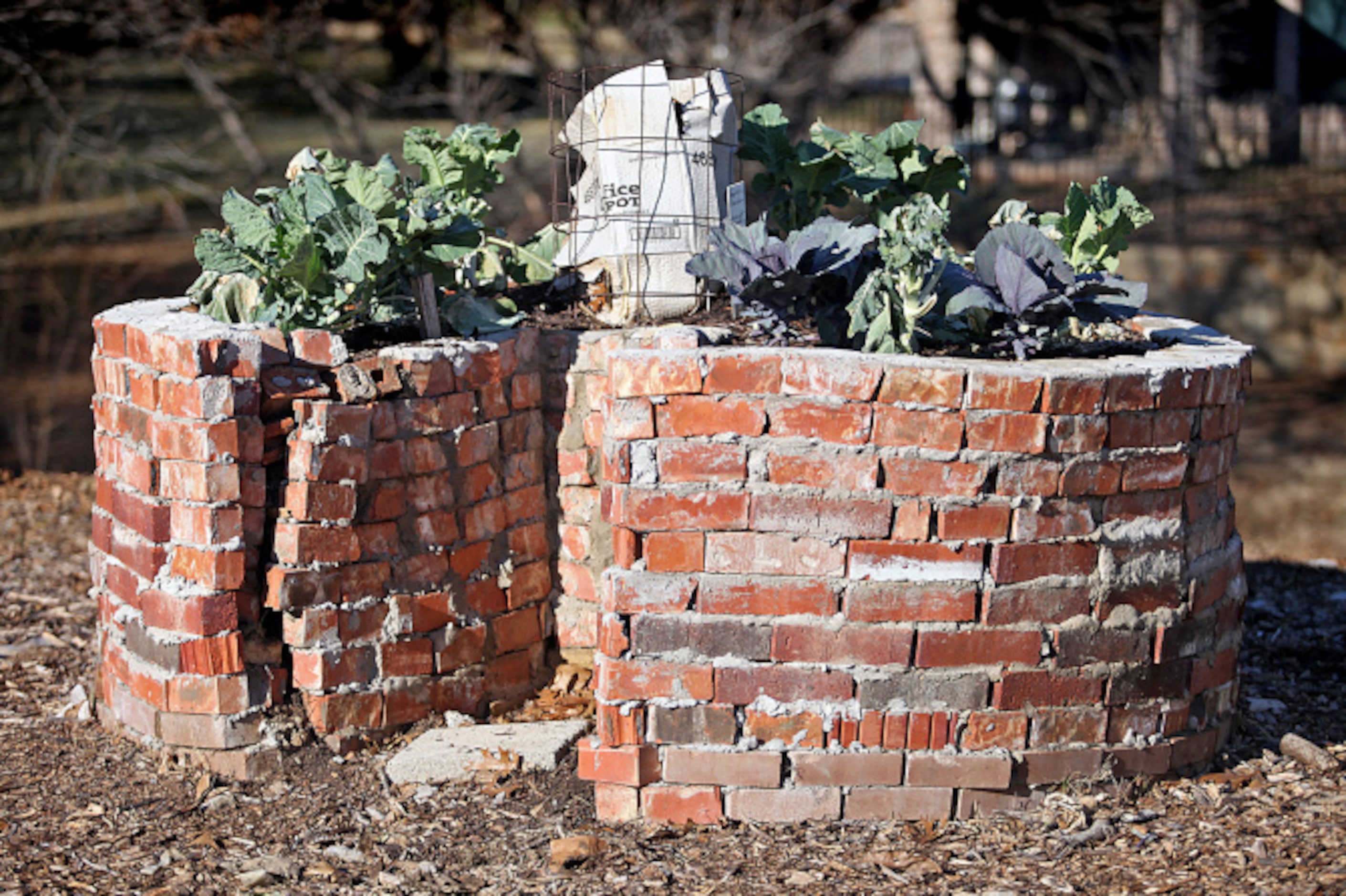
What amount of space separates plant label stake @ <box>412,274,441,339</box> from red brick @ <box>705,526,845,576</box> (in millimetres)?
1120

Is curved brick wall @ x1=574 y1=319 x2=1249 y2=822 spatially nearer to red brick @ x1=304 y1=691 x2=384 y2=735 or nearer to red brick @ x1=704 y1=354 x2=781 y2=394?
red brick @ x1=704 y1=354 x2=781 y2=394

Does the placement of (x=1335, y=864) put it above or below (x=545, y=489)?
below

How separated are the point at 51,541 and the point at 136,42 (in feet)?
20.7

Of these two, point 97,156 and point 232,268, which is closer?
point 232,268

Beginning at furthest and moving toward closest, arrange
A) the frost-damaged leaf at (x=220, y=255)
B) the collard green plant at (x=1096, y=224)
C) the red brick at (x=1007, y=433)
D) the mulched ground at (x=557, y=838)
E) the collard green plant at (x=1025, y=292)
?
the collard green plant at (x=1096, y=224), the frost-damaged leaf at (x=220, y=255), the collard green plant at (x=1025, y=292), the red brick at (x=1007, y=433), the mulched ground at (x=557, y=838)

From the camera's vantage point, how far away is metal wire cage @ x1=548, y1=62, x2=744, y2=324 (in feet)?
12.9

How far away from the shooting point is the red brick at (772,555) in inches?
115

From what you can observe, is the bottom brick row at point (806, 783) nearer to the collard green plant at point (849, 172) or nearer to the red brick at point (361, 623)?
the red brick at point (361, 623)

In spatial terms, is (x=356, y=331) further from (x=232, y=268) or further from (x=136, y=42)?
(x=136, y=42)

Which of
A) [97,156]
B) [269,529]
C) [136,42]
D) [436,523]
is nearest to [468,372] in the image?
[436,523]

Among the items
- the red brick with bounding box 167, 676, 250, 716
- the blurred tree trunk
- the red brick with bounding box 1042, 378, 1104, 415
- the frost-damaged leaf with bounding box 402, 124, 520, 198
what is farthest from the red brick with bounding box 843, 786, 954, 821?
the blurred tree trunk

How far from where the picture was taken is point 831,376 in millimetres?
2896

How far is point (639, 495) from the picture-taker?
2.96m

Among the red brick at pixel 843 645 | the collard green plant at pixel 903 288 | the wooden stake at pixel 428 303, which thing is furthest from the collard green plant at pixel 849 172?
the red brick at pixel 843 645
